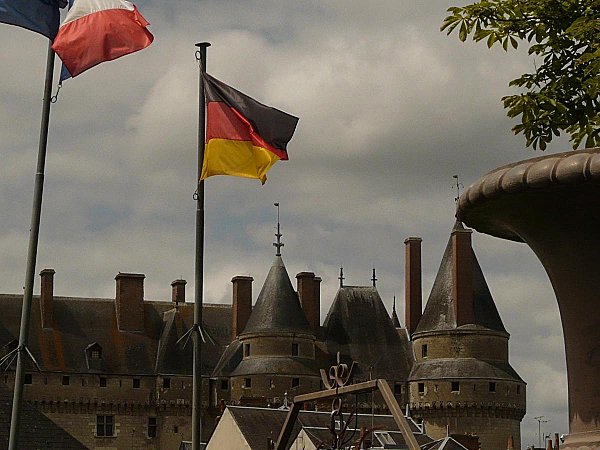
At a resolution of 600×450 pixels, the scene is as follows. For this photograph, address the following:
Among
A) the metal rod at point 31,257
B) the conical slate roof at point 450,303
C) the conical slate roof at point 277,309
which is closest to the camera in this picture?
the metal rod at point 31,257

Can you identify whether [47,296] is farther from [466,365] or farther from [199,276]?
[199,276]

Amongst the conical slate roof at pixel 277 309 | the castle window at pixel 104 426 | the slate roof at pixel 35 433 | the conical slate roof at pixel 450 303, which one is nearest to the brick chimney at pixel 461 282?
the conical slate roof at pixel 450 303

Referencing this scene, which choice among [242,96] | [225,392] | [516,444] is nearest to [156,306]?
[225,392]

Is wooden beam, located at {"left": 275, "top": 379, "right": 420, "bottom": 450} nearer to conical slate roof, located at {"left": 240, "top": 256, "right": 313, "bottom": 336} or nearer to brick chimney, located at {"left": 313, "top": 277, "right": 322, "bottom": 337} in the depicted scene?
conical slate roof, located at {"left": 240, "top": 256, "right": 313, "bottom": 336}

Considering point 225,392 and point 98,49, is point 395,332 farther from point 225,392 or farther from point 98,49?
point 98,49

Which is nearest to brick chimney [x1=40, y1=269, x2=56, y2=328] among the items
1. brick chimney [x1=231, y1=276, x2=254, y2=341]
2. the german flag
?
brick chimney [x1=231, y1=276, x2=254, y2=341]

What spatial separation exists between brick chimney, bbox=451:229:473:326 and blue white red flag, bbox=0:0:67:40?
4533 cm

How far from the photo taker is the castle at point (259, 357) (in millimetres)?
58031

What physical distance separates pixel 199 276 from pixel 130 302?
49175mm

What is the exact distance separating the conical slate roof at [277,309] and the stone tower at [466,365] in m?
5.42

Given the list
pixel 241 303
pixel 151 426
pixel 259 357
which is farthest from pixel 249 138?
pixel 241 303

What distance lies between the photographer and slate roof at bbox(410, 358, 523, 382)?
57.8m

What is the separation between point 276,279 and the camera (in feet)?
197

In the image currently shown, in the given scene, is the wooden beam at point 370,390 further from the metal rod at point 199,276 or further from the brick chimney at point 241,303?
the brick chimney at point 241,303
